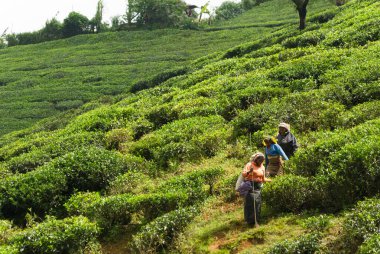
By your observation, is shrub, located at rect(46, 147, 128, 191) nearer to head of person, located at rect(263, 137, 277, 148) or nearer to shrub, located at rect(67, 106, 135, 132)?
head of person, located at rect(263, 137, 277, 148)

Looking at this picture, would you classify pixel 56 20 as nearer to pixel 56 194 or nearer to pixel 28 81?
pixel 28 81

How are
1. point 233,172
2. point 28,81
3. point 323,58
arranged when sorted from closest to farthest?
point 233,172 < point 323,58 < point 28,81

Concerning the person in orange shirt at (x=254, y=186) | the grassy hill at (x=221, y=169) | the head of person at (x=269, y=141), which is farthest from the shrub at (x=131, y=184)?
the person in orange shirt at (x=254, y=186)

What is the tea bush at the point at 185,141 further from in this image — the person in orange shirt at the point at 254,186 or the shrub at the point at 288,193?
the person in orange shirt at the point at 254,186

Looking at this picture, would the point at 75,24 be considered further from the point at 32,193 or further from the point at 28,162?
the point at 32,193

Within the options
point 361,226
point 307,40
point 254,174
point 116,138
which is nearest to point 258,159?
point 254,174

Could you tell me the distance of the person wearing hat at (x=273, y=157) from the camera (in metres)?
10.7

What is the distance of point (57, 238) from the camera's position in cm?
966

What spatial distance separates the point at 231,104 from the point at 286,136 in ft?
24.6

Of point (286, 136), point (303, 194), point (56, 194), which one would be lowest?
point (56, 194)

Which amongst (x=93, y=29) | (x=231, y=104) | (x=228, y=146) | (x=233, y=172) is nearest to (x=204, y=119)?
(x=231, y=104)

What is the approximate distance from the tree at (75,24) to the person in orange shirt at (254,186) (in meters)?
63.8

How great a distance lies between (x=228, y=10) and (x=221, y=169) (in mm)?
65581

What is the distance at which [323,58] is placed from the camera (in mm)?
20500
